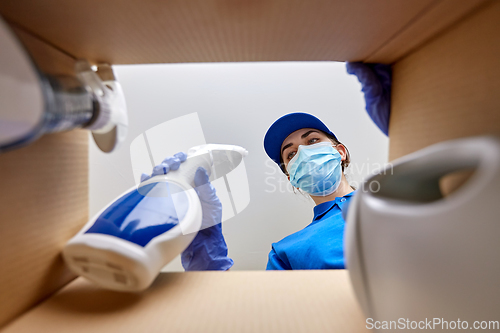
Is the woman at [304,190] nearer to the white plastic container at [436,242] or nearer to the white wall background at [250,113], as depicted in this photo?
the white wall background at [250,113]

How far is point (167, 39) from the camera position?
0.39m

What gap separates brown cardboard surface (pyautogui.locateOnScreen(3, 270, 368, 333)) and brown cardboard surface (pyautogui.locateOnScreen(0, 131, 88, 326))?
3 cm

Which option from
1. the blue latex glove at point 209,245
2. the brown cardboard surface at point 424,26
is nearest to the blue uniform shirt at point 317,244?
the blue latex glove at point 209,245

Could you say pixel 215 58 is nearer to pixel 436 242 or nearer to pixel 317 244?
pixel 436 242

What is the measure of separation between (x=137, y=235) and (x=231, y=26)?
0.31 m

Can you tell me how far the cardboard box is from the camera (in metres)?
0.32

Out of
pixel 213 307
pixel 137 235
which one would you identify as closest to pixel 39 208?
pixel 137 235

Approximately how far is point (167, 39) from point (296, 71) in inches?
11.7

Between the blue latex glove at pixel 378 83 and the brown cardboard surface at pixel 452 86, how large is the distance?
0.04 meters

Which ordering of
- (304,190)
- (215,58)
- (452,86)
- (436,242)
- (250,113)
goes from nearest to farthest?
(436,242) < (452,86) < (215,58) < (250,113) < (304,190)

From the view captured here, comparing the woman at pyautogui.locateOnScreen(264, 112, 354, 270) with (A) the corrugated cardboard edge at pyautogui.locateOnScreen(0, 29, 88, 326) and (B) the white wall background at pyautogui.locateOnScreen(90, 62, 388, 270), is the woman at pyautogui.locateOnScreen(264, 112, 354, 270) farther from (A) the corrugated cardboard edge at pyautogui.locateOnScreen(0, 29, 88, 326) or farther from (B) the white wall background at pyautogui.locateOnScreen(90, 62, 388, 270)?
(A) the corrugated cardboard edge at pyautogui.locateOnScreen(0, 29, 88, 326)

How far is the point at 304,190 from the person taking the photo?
2.39 ft

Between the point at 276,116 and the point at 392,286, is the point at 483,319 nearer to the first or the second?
the point at 392,286

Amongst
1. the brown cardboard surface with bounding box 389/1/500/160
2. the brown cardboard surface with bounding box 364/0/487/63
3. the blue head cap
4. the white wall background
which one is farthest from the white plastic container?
the blue head cap
